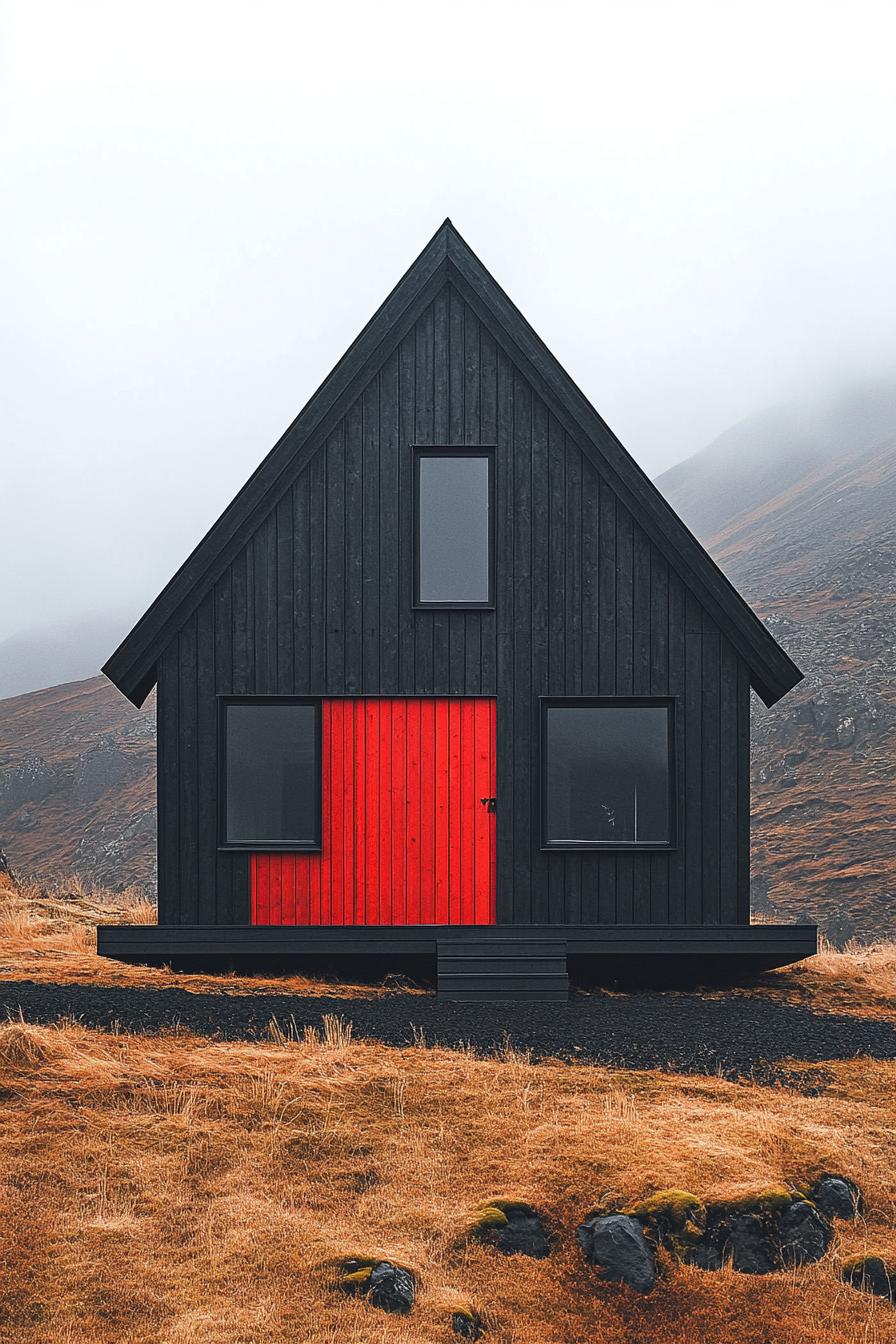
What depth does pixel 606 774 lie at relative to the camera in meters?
12.7

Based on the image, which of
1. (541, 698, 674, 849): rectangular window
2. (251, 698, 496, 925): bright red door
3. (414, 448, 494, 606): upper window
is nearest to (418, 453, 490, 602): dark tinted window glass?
(414, 448, 494, 606): upper window

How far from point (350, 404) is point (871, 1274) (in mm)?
10016

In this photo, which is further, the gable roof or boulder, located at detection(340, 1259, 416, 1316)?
the gable roof

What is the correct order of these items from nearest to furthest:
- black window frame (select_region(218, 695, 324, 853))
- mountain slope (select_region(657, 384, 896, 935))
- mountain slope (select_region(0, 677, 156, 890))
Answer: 1. black window frame (select_region(218, 695, 324, 853))
2. mountain slope (select_region(657, 384, 896, 935))
3. mountain slope (select_region(0, 677, 156, 890))

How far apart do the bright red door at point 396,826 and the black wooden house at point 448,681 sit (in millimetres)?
26

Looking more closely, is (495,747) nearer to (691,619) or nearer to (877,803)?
(691,619)

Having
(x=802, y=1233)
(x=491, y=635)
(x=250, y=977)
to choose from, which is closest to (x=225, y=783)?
(x=250, y=977)

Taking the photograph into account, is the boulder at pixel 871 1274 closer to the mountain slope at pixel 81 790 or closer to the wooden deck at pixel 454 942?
the wooden deck at pixel 454 942

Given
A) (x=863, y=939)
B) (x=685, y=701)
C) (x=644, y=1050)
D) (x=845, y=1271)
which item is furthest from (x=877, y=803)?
(x=845, y=1271)

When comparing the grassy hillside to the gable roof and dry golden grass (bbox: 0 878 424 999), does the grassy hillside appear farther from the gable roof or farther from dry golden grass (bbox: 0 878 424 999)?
the gable roof

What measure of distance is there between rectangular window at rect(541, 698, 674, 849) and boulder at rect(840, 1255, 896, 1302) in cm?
647

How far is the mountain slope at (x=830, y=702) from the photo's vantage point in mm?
40781

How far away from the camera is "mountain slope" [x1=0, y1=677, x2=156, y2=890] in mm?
53188

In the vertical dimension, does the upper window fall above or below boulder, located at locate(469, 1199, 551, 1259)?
above
